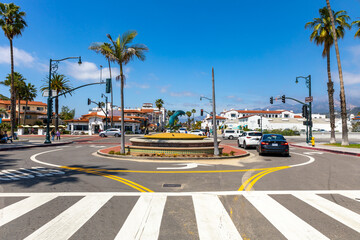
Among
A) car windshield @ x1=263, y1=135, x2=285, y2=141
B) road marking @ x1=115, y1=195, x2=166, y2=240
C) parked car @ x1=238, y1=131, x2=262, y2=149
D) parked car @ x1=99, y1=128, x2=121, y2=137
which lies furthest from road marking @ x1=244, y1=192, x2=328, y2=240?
parked car @ x1=99, y1=128, x2=121, y2=137

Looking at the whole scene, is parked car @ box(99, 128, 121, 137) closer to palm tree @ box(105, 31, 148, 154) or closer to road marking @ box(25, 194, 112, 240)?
palm tree @ box(105, 31, 148, 154)

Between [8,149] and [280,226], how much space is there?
838 inches

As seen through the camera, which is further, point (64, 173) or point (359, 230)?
point (64, 173)

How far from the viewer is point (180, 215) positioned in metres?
4.57

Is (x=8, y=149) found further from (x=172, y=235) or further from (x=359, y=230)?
(x=359, y=230)

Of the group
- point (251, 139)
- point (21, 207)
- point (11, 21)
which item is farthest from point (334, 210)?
point (11, 21)

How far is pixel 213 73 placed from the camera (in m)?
14.7

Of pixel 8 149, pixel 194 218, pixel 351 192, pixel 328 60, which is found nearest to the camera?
pixel 194 218

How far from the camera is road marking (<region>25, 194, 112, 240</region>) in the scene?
3.68 metres

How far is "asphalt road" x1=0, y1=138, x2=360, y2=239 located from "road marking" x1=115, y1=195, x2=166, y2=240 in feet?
0.06

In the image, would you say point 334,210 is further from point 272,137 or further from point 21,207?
point 272,137

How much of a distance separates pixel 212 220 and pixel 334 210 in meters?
2.86

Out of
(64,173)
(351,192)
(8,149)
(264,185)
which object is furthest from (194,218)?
(8,149)

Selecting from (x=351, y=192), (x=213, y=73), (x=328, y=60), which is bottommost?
(x=351, y=192)
